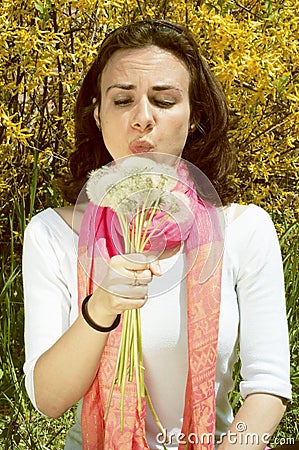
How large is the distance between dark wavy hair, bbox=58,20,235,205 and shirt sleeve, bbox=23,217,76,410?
278 millimetres

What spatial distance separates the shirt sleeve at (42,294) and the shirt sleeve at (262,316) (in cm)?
44

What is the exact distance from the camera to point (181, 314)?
2119 millimetres

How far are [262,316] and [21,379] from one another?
135cm

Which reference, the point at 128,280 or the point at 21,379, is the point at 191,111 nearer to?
the point at 128,280

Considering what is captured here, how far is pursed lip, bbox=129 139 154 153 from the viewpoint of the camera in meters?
1.97

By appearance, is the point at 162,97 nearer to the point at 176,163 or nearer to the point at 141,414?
the point at 176,163

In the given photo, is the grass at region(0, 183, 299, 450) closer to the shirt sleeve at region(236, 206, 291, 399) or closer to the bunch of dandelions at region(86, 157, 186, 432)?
the shirt sleeve at region(236, 206, 291, 399)

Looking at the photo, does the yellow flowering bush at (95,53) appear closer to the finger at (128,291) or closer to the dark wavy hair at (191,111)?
the dark wavy hair at (191,111)

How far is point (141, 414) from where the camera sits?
2.04 metres

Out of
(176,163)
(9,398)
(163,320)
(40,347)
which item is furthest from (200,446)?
(9,398)

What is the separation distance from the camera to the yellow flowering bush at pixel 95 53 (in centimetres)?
301

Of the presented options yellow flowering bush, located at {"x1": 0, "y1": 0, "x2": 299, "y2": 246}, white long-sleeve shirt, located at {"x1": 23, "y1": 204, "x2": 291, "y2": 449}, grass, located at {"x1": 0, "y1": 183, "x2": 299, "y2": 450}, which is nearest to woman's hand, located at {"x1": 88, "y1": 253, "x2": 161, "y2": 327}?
white long-sleeve shirt, located at {"x1": 23, "y1": 204, "x2": 291, "y2": 449}

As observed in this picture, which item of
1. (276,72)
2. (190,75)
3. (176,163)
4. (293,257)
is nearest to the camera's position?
(176,163)

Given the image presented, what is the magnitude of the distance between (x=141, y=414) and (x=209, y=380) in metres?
0.18
